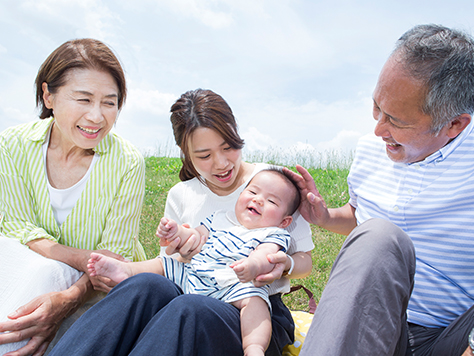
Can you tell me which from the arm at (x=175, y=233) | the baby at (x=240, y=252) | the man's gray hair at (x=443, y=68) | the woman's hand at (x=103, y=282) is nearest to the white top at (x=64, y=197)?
the woman's hand at (x=103, y=282)

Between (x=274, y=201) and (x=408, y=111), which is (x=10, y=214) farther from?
(x=408, y=111)

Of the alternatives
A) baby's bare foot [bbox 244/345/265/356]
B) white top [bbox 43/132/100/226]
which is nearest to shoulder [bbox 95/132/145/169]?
white top [bbox 43/132/100/226]

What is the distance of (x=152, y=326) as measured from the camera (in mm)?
1729

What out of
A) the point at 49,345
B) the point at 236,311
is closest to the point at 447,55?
the point at 236,311

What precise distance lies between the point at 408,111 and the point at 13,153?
8.49ft

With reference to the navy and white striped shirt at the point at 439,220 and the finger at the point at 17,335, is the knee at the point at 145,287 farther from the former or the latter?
the navy and white striped shirt at the point at 439,220

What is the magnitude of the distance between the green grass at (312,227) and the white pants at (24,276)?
1.77 m

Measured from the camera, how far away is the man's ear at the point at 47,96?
2.72 meters

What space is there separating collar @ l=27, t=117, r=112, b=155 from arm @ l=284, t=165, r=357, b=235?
1362 mm

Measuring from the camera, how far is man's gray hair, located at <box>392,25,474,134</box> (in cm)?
203

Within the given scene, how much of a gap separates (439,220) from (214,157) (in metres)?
1.34

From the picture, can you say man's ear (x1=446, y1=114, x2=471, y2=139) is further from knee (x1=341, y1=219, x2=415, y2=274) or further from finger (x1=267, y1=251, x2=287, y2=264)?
finger (x1=267, y1=251, x2=287, y2=264)

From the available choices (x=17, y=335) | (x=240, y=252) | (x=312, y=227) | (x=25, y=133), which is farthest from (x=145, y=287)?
(x=312, y=227)

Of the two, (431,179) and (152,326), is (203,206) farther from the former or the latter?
(431,179)
